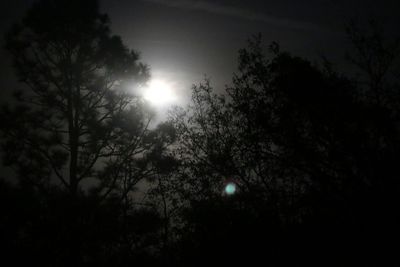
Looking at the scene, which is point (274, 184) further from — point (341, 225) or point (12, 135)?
point (12, 135)

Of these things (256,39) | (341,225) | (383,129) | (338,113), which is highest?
(256,39)

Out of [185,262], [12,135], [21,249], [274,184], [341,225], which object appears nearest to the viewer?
[21,249]

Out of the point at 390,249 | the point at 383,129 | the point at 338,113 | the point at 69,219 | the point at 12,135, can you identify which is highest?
the point at 12,135

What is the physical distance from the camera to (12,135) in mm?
9883

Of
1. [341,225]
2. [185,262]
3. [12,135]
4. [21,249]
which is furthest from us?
[185,262]

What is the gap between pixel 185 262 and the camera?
1326 centimetres

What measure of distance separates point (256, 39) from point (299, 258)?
7815 millimetres

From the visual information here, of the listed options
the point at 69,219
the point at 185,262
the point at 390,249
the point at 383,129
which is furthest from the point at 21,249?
the point at 383,129

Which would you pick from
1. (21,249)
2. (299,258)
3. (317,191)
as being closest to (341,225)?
(317,191)

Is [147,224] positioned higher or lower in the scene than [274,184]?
lower

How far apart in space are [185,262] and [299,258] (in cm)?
524

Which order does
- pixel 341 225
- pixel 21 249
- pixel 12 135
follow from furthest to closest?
pixel 12 135 < pixel 341 225 < pixel 21 249

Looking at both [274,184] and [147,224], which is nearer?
[147,224]

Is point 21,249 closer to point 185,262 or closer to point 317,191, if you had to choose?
point 185,262
